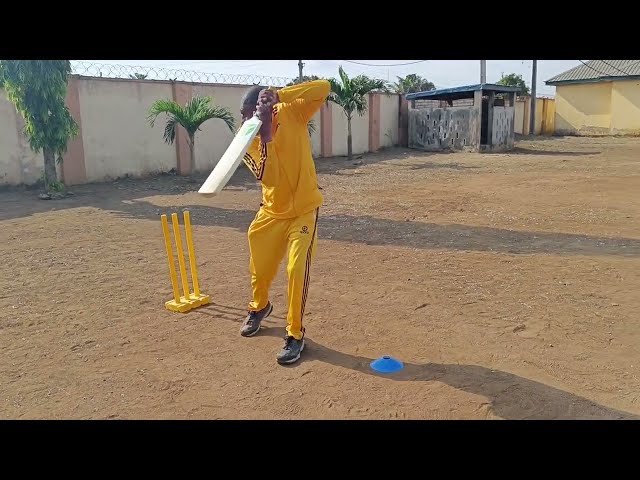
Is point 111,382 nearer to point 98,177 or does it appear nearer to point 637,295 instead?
point 637,295

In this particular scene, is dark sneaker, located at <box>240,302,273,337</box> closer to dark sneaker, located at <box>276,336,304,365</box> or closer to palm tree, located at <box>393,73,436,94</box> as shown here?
dark sneaker, located at <box>276,336,304,365</box>

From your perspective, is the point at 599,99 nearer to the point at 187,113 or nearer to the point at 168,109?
the point at 187,113

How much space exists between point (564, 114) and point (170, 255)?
111 ft

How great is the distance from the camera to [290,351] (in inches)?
143

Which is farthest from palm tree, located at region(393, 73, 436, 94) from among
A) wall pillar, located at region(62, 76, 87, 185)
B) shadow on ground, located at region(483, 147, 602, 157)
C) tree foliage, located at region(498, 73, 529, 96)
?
wall pillar, located at region(62, 76, 87, 185)

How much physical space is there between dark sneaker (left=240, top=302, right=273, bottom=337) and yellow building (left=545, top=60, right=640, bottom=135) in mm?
31296

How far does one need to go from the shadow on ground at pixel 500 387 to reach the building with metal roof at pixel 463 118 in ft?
67.2

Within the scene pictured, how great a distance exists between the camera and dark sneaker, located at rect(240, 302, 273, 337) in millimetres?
4121

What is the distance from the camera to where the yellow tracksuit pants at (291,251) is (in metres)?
3.67

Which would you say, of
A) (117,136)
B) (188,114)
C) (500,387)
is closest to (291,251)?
(500,387)

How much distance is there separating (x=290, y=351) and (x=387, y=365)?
666mm

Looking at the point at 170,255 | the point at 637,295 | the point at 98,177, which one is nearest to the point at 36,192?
the point at 98,177

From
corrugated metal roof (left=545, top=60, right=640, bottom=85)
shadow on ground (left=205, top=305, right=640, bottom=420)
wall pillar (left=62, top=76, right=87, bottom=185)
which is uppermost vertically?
corrugated metal roof (left=545, top=60, right=640, bottom=85)

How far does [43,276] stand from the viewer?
19.2 ft
